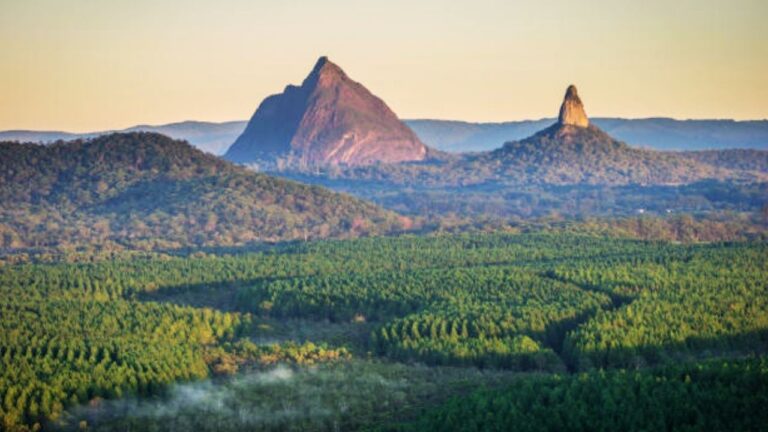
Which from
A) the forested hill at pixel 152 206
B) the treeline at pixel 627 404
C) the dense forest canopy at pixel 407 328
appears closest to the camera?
the treeline at pixel 627 404

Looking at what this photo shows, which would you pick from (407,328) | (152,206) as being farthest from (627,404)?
(152,206)

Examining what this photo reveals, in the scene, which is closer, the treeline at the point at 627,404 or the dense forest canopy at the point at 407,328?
the treeline at the point at 627,404

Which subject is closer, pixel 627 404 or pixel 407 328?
pixel 627 404

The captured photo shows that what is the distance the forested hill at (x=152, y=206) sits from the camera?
533 feet

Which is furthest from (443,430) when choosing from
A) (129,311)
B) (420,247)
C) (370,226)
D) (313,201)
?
(313,201)

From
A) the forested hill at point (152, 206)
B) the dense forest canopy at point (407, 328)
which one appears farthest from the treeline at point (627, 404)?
the forested hill at point (152, 206)

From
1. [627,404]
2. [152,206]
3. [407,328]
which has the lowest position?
[407,328]

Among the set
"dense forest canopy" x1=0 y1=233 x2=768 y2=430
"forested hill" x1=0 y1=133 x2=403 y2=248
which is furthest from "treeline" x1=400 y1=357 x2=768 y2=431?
"forested hill" x1=0 y1=133 x2=403 y2=248

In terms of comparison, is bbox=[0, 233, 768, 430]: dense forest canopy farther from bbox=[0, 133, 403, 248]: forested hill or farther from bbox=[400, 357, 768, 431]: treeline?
bbox=[0, 133, 403, 248]: forested hill

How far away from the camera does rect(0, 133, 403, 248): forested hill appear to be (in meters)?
162

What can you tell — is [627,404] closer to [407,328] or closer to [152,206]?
[407,328]

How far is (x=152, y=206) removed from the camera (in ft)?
585

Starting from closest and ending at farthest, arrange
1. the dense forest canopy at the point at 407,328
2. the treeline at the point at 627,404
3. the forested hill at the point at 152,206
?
the treeline at the point at 627,404 → the dense forest canopy at the point at 407,328 → the forested hill at the point at 152,206

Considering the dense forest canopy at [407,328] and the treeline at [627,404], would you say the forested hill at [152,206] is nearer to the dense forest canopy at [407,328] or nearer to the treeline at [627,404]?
the dense forest canopy at [407,328]
